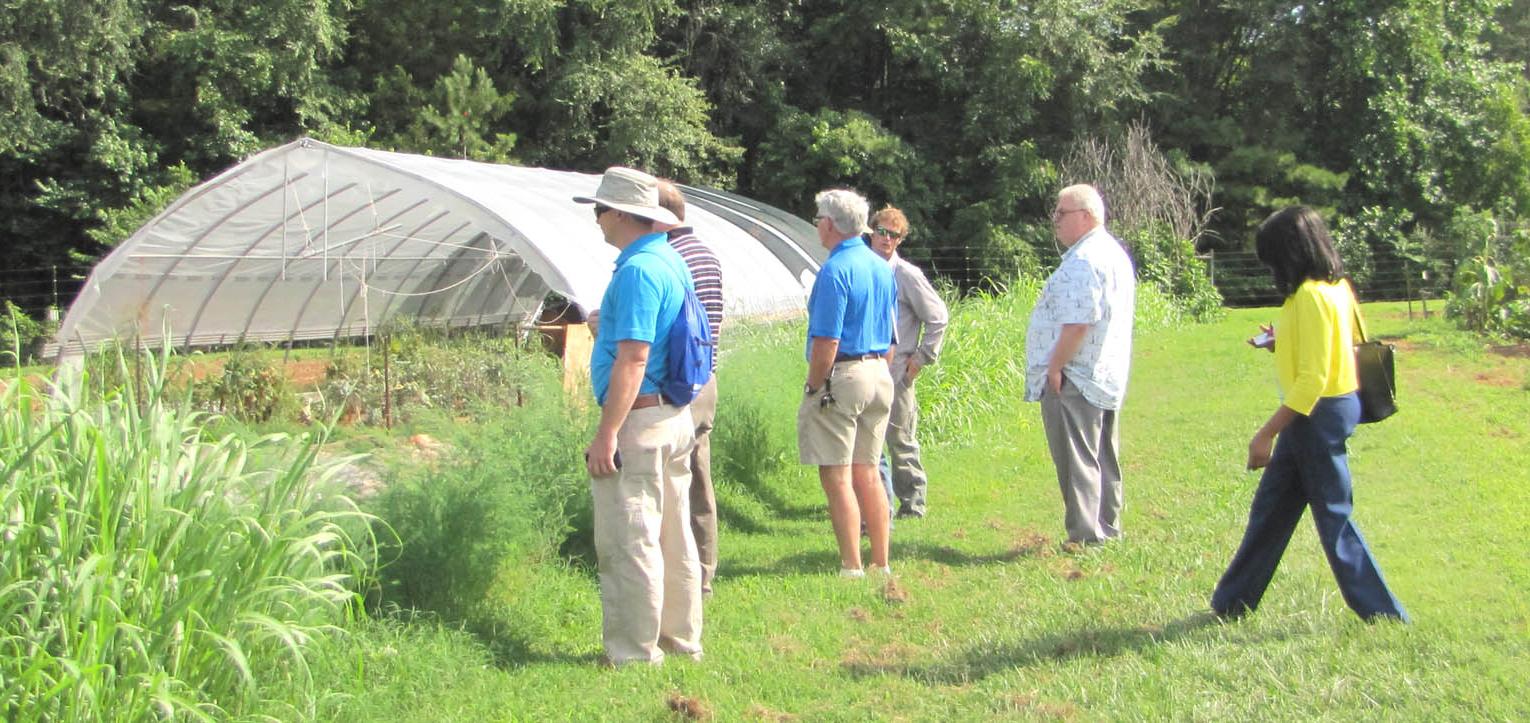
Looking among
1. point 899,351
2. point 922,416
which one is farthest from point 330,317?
point 899,351

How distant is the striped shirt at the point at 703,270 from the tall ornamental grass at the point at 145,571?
5.70ft

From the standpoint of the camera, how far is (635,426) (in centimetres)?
457

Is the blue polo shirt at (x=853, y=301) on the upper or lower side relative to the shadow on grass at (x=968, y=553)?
upper

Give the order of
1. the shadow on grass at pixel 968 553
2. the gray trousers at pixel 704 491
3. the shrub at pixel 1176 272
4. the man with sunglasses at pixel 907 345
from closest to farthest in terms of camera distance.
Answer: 1. the gray trousers at pixel 704 491
2. the shadow on grass at pixel 968 553
3. the man with sunglasses at pixel 907 345
4. the shrub at pixel 1176 272

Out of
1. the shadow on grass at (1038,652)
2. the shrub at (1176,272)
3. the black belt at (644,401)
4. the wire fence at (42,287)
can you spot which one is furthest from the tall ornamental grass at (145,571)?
the shrub at (1176,272)

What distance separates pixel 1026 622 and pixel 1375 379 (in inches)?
60.6

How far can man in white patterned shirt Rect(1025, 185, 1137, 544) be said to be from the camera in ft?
19.8

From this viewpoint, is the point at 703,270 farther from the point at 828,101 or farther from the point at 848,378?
the point at 828,101

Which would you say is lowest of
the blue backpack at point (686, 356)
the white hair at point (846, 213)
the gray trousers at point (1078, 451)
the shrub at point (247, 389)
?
the shrub at point (247, 389)

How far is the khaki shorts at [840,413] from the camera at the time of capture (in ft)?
19.0

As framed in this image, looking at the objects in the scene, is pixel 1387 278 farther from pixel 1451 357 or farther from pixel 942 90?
pixel 1451 357

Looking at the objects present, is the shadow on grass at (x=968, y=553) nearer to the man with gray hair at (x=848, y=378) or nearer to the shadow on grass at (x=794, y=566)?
the shadow on grass at (x=794, y=566)

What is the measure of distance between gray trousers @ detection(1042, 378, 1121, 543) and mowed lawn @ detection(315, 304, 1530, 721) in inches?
6.8

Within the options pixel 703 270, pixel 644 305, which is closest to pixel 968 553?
pixel 703 270
